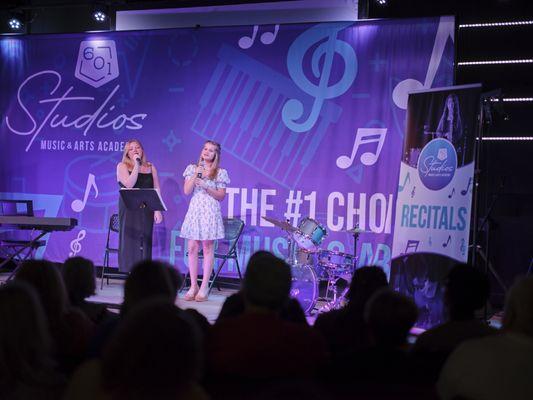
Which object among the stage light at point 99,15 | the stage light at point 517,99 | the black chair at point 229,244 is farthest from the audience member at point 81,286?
the stage light at point 99,15

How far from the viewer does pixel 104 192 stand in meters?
8.85

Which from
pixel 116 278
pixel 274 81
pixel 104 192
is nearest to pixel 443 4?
pixel 274 81

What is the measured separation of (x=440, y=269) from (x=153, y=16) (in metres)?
5.34

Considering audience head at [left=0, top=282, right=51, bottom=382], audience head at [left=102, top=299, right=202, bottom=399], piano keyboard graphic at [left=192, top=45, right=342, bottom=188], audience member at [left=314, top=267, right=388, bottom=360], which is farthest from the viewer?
piano keyboard graphic at [left=192, top=45, right=342, bottom=188]

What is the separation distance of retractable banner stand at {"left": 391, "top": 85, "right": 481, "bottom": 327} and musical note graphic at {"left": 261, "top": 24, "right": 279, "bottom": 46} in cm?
243

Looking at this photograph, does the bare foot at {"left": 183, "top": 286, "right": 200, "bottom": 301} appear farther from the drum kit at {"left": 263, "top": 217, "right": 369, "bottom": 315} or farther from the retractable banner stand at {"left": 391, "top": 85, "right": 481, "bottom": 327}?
the retractable banner stand at {"left": 391, "top": 85, "right": 481, "bottom": 327}

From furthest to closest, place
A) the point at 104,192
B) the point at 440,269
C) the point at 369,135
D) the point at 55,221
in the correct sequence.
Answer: the point at 104,192
the point at 369,135
the point at 55,221
the point at 440,269

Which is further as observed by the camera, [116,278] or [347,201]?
[116,278]

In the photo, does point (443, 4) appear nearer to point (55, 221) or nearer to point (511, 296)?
point (55, 221)

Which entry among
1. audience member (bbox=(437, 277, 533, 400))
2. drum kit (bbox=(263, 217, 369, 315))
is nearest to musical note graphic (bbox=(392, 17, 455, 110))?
drum kit (bbox=(263, 217, 369, 315))

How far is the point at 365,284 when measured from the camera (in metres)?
3.24

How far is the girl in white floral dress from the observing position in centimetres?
727

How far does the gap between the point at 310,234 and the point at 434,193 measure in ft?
4.19

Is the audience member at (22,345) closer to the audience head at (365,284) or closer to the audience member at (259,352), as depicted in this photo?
the audience member at (259,352)
